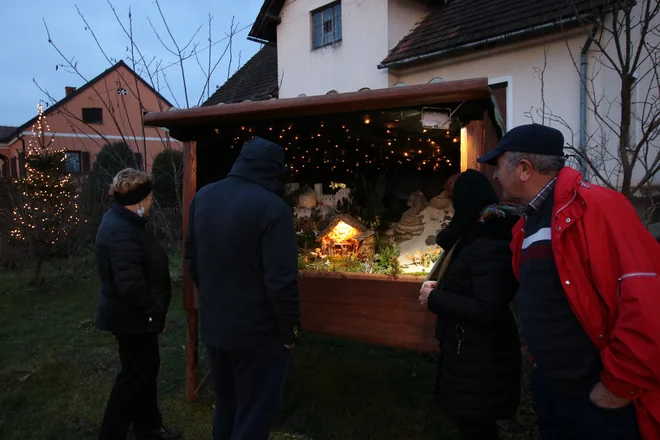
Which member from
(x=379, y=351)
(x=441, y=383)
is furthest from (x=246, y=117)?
(x=379, y=351)

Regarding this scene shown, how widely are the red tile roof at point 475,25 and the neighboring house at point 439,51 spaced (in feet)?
0.06

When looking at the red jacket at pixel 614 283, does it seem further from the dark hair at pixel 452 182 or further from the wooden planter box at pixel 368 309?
the wooden planter box at pixel 368 309

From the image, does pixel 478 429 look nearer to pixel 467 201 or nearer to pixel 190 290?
pixel 467 201

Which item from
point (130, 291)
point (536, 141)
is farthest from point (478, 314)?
point (130, 291)

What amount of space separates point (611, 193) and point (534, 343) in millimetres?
583

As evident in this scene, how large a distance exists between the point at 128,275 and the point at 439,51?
640cm

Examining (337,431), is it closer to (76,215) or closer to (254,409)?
(254,409)

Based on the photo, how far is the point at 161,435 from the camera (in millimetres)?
3346

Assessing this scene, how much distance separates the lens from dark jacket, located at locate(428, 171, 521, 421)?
6.68 feet

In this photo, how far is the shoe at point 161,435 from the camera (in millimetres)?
3301

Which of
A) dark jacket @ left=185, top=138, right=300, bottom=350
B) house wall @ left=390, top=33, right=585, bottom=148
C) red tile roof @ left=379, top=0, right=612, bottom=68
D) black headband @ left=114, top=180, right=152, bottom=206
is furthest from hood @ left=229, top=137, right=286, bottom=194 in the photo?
red tile roof @ left=379, top=0, right=612, bottom=68

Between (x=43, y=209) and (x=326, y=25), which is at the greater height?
(x=326, y=25)

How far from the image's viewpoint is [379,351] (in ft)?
17.5

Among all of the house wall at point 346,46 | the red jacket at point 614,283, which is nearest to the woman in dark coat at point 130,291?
the red jacket at point 614,283
